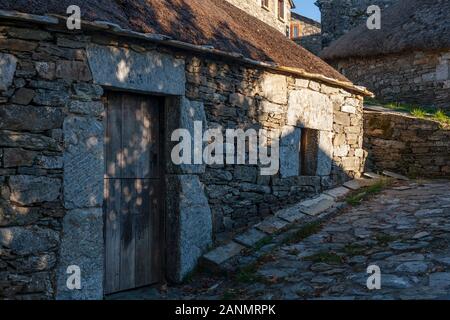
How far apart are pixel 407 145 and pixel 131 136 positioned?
5.62 metres

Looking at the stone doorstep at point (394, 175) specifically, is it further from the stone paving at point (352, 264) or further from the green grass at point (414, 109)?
the stone paving at point (352, 264)

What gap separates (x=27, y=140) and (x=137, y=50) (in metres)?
1.38

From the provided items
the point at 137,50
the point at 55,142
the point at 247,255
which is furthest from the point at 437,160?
the point at 55,142

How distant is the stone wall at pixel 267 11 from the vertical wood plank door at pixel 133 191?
5847 mm

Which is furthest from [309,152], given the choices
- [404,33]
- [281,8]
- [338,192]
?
[281,8]

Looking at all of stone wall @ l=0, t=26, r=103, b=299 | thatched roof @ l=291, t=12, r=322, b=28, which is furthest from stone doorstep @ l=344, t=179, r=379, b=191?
thatched roof @ l=291, t=12, r=322, b=28

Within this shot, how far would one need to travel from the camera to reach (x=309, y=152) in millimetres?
6934

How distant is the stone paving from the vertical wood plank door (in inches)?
10.1

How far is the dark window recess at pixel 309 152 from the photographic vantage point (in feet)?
22.6

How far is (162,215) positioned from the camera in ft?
16.7

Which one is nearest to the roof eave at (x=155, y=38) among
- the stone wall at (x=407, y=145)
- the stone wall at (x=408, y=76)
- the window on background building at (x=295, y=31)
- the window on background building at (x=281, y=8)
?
the stone wall at (x=407, y=145)

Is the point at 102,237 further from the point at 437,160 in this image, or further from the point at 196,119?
the point at 437,160

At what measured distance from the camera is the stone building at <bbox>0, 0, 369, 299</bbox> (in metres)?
3.88
